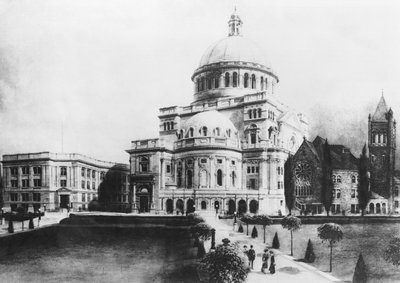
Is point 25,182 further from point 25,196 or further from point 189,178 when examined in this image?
point 189,178

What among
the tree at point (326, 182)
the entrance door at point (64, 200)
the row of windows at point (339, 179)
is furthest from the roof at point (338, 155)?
the entrance door at point (64, 200)

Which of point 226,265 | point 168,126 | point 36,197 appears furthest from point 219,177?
point 226,265

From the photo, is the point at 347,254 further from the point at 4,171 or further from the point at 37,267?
the point at 4,171

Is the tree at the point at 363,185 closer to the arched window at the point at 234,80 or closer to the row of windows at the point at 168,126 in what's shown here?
the arched window at the point at 234,80

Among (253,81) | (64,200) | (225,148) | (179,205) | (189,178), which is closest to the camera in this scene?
(179,205)

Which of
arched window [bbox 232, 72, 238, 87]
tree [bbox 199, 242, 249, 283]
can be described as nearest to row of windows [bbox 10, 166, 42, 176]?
arched window [bbox 232, 72, 238, 87]

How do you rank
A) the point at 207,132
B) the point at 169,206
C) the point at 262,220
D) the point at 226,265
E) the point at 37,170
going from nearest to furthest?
1. the point at 226,265
2. the point at 262,220
3. the point at 169,206
4. the point at 207,132
5. the point at 37,170

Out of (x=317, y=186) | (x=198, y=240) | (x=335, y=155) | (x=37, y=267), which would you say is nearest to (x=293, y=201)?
(x=317, y=186)
